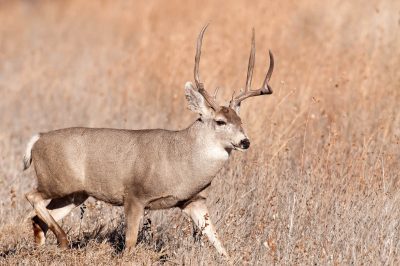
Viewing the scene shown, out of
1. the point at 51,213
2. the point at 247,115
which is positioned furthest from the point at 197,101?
the point at 247,115

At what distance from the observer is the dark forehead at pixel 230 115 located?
21.0 feet

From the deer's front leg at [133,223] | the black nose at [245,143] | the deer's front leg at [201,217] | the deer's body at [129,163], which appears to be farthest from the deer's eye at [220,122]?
the deer's front leg at [133,223]

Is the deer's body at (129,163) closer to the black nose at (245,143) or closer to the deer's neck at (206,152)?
the deer's neck at (206,152)

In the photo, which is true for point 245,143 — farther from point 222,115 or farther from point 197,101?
point 197,101

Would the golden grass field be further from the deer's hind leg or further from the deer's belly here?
the deer's belly

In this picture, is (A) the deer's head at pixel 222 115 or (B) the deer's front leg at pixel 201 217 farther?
(B) the deer's front leg at pixel 201 217

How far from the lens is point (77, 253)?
6383mm

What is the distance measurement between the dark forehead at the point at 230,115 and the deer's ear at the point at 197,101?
0.45 feet

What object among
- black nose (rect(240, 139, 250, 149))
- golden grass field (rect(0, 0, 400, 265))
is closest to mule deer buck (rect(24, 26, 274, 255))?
black nose (rect(240, 139, 250, 149))

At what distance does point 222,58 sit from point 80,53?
4.93 metres

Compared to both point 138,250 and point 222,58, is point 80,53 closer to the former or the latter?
point 222,58

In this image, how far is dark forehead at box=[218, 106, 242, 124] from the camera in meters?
6.41

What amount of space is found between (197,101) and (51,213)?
155cm

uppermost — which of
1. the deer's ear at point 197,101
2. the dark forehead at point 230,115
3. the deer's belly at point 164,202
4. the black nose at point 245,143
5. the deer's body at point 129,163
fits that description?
the deer's ear at point 197,101
